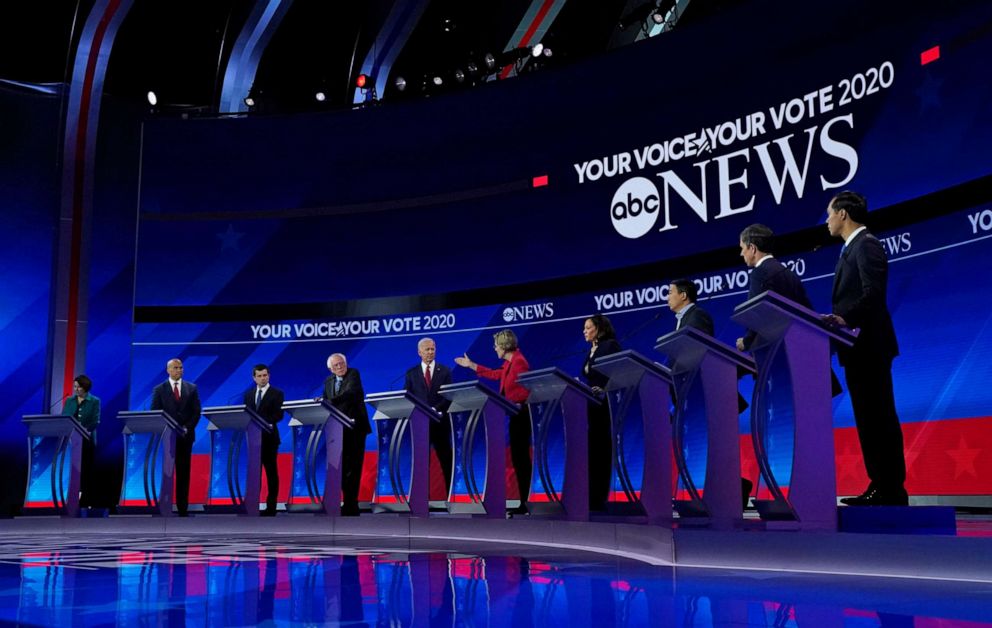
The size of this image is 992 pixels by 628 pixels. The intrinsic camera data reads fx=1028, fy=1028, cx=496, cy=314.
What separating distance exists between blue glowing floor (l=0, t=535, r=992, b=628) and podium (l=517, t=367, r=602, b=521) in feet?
3.30

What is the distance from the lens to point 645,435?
4789 millimetres

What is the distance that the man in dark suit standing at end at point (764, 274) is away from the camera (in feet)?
13.9

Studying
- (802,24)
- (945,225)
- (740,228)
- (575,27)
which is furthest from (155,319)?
(945,225)

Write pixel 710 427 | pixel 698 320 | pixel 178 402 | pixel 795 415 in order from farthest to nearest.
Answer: pixel 178 402 → pixel 698 320 → pixel 710 427 → pixel 795 415

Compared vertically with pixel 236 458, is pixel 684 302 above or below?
above

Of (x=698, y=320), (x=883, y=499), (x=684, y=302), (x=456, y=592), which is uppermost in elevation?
(x=684, y=302)

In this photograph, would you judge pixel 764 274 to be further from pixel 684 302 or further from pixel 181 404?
pixel 181 404

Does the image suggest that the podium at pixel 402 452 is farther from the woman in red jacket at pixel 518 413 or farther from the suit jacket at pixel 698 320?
the suit jacket at pixel 698 320

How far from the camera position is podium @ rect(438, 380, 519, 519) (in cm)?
638

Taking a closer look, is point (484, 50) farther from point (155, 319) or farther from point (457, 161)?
point (155, 319)

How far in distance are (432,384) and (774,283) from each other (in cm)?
364

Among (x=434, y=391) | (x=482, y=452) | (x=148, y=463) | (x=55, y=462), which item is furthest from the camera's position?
(x=55, y=462)

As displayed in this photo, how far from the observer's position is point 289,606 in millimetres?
2732

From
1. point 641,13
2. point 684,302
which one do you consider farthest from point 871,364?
point 641,13
